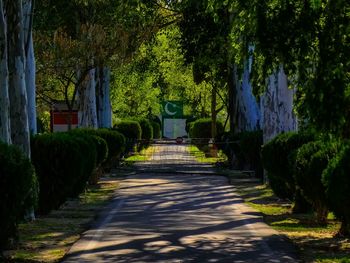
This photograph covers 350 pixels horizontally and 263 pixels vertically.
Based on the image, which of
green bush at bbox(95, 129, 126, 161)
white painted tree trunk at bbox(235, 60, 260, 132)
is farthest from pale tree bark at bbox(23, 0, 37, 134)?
white painted tree trunk at bbox(235, 60, 260, 132)

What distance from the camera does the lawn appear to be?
11211 millimetres

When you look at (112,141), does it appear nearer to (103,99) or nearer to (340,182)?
(103,99)

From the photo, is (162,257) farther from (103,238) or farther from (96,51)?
(96,51)

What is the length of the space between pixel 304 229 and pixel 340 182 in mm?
3891

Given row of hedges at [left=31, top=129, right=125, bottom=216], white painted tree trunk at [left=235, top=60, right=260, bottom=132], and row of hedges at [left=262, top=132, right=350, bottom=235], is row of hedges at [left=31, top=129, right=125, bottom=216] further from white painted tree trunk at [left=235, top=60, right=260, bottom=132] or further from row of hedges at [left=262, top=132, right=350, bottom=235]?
white painted tree trunk at [left=235, top=60, right=260, bottom=132]

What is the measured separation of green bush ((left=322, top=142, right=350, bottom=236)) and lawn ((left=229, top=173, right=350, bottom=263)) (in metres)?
0.62

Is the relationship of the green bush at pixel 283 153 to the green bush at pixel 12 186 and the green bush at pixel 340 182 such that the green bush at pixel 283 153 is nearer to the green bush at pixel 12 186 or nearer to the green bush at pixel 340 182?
the green bush at pixel 340 182

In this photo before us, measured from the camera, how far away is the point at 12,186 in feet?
31.1

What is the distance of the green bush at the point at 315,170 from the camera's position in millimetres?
13555

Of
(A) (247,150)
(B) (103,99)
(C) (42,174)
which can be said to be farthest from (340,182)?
(B) (103,99)

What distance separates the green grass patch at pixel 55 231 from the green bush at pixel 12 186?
106 centimetres

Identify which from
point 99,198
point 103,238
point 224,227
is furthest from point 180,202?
point 103,238

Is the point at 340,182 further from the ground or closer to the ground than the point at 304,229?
further from the ground

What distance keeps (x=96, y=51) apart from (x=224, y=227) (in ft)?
50.4
